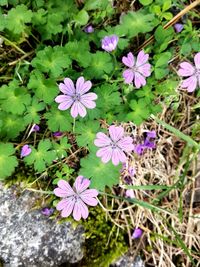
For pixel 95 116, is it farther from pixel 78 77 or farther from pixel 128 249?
pixel 128 249

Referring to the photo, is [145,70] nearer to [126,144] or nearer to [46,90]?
[126,144]

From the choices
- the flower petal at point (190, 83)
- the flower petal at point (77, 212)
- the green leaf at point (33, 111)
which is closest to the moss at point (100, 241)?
the flower petal at point (77, 212)

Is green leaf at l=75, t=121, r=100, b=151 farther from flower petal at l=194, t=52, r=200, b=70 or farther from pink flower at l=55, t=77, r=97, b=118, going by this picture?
flower petal at l=194, t=52, r=200, b=70

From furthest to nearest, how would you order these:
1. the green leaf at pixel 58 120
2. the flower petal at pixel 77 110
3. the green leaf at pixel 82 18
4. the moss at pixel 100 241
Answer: the moss at pixel 100 241
the green leaf at pixel 82 18
the green leaf at pixel 58 120
the flower petal at pixel 77 110

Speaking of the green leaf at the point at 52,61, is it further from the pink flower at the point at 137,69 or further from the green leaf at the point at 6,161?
the green leaf at the point at 6,161

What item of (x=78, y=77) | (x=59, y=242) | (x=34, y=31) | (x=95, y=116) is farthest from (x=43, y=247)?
(x=34, y=31)
